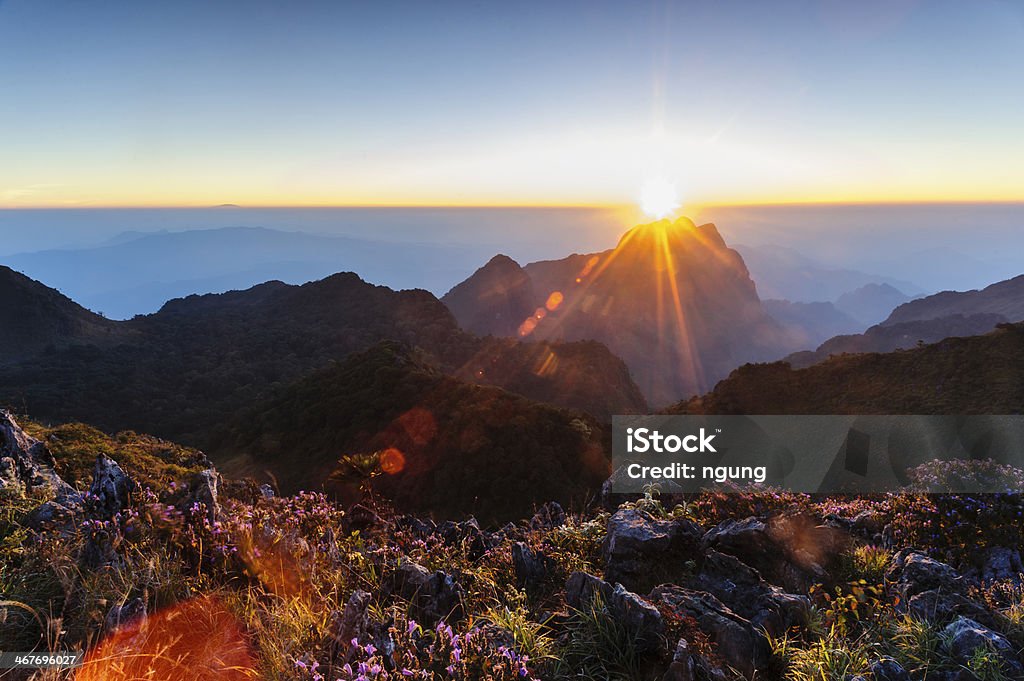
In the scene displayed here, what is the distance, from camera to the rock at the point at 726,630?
4.21 m

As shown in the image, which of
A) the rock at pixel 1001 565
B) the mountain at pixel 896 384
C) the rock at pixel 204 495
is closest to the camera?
the rock at pixel 204 495

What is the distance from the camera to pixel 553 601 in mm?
5473

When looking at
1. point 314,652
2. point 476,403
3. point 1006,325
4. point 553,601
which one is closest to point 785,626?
point 553,601

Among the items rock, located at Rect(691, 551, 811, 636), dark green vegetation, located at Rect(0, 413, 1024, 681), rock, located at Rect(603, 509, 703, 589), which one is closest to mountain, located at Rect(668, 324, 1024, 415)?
dark green vegetation, located at Rect(0, 413, 1024, 681)

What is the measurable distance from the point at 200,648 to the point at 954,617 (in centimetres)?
673

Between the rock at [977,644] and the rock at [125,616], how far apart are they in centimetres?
660

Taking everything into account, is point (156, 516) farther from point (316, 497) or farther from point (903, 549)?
point (903, 549)

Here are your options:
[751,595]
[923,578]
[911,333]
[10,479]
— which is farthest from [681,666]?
[911,333]

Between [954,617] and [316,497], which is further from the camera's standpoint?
[316,497]

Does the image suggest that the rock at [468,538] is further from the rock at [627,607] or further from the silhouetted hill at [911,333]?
the silhouetted hill at [911,333]

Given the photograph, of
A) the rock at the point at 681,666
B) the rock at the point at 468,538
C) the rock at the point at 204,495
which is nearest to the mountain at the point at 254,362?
the rock at the point at 468,538

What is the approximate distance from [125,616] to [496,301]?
7154 inches

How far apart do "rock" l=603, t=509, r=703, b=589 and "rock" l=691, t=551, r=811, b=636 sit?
0.36 meters

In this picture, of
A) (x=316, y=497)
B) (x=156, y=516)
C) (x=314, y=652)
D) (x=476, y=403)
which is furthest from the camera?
(x=476, y=403)
